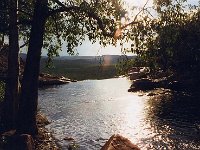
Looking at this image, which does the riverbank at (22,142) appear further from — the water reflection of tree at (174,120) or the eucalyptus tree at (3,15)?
the water reflection of tree at (174,120)

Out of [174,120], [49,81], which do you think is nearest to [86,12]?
[174,120]

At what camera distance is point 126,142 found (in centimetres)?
1969

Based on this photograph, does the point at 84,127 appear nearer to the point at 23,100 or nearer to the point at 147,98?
the point at 23,100

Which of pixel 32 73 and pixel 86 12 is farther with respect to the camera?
pixel 32 73

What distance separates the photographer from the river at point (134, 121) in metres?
30.1

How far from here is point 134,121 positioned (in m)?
41.1

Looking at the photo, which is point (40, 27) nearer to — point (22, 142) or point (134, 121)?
point (22, 142)

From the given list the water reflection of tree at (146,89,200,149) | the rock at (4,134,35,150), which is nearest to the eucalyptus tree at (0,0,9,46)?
the rock at (4,134,35,150)

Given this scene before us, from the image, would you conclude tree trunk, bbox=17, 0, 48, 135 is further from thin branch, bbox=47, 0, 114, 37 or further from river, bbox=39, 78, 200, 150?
river, bbox=39, 78, 200, 150

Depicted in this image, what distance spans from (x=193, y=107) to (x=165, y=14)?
93.2ft

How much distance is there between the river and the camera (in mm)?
30078

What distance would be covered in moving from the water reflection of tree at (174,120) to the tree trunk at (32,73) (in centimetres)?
1088

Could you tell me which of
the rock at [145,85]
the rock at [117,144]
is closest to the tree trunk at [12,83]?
the rock at [117,144]

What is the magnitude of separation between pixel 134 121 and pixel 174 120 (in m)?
4.75
